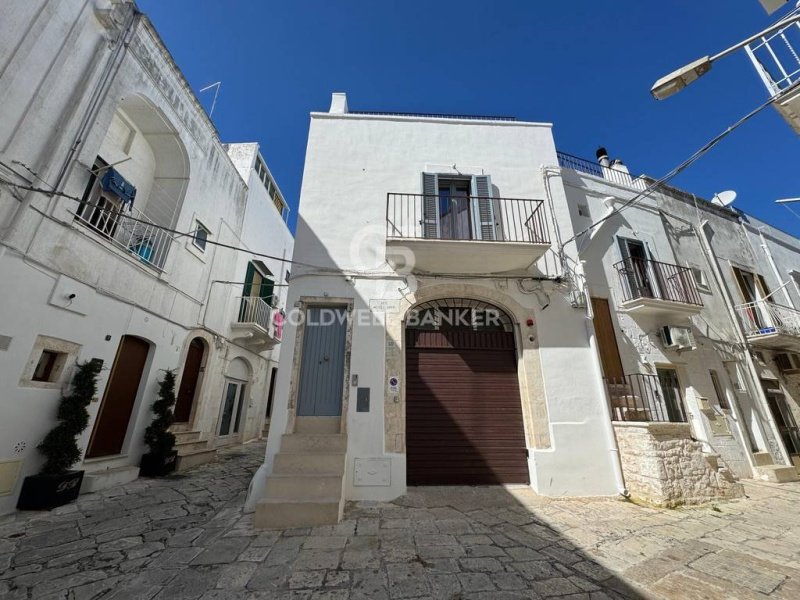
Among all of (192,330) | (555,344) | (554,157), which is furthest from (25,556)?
(554,157)

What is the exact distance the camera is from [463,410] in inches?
235

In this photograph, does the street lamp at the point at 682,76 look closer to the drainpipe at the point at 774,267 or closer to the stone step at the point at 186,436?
the stone step at the point at 186,436

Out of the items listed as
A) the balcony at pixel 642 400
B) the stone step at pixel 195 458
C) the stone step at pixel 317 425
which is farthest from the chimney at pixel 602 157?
the stone step at pixel 195 458

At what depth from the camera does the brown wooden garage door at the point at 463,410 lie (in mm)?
5688

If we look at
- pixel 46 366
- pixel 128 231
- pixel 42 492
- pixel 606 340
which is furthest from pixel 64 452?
pixel 606 340

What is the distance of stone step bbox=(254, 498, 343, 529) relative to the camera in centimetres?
411

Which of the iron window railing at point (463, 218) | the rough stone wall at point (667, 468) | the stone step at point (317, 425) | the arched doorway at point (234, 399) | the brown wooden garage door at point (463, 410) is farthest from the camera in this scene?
the arched doorway at point (234, 399)

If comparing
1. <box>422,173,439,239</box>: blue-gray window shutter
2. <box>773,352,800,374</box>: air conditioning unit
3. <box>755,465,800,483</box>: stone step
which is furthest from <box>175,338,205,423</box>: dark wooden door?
<box>773,352,800,374</box>: air conditioning unit

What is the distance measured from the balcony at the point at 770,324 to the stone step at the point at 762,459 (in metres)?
3.13

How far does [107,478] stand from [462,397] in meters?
6.91

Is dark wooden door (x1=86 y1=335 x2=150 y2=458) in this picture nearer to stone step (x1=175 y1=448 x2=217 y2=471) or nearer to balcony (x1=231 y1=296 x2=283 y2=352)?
stone step (x1=175 y1=448 x2=217 y2=471)

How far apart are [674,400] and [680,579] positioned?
6.01 m

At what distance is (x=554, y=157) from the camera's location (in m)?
7.78

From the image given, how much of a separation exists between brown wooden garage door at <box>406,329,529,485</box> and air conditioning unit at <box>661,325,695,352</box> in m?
4.15
